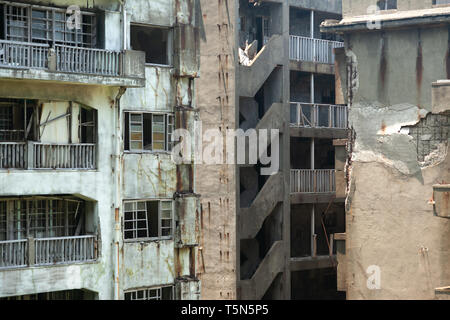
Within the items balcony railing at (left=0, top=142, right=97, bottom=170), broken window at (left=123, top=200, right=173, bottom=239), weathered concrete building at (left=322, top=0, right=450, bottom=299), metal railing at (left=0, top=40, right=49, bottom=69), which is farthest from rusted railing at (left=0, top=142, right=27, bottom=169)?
weathered concrete building at (left=322, top=0, right=450, bottom=299)

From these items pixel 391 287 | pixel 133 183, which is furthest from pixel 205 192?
pixel 391 287

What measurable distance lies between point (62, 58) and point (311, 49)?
16.5 m

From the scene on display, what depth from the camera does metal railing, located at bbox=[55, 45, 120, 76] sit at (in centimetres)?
2527

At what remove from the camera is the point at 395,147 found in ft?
84.6

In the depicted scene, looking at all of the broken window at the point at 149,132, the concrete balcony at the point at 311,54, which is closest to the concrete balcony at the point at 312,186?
the concrete balcony at the point at 311,54

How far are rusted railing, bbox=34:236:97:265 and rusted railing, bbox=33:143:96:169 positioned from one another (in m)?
2.24

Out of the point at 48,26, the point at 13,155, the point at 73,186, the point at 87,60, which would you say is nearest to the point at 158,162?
the point at 73,186

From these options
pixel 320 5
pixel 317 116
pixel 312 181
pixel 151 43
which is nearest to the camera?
pixel 151 43

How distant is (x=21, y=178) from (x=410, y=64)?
40.0 ft

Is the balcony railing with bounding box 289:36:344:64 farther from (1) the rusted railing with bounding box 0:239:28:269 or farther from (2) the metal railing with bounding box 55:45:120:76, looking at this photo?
(1) the rusted railing with bounding box 0:239:28:269

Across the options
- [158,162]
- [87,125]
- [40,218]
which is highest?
[87,125]

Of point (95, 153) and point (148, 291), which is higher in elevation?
point (95, 153)

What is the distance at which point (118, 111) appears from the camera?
26.9 meters

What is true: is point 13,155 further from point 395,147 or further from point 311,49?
point 311,49
